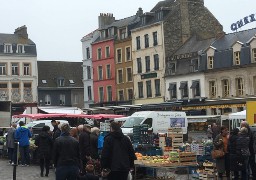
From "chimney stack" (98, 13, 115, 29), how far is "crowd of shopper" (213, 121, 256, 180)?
161ft

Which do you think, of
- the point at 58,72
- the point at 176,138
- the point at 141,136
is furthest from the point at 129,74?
the point at 176,138

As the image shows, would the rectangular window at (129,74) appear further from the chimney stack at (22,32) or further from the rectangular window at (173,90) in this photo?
the chimney stack at (22,32)

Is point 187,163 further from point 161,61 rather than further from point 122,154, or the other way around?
point 161,61

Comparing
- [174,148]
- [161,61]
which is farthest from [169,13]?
[174,148]

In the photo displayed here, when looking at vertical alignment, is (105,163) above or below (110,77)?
below

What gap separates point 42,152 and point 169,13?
37583mm

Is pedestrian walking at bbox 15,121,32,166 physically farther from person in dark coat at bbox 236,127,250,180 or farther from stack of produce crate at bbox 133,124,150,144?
person in dark coat at bbox 236,127,250,180

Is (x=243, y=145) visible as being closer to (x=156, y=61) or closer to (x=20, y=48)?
(x=156, y=61)

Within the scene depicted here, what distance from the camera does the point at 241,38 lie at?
44.8 metres

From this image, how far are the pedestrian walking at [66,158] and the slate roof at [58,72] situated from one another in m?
57.3

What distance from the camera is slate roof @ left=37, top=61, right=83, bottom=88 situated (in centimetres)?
6869

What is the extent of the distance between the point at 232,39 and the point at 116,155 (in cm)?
3767

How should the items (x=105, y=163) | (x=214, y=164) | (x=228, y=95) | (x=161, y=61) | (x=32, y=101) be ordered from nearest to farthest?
(x=105, y=163) < (x=214, y=164) < (x=228, y=95) < (x=161, y=61) < (x=32, y=101)

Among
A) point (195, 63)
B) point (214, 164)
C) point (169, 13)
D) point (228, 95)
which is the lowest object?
point (214, 164)
